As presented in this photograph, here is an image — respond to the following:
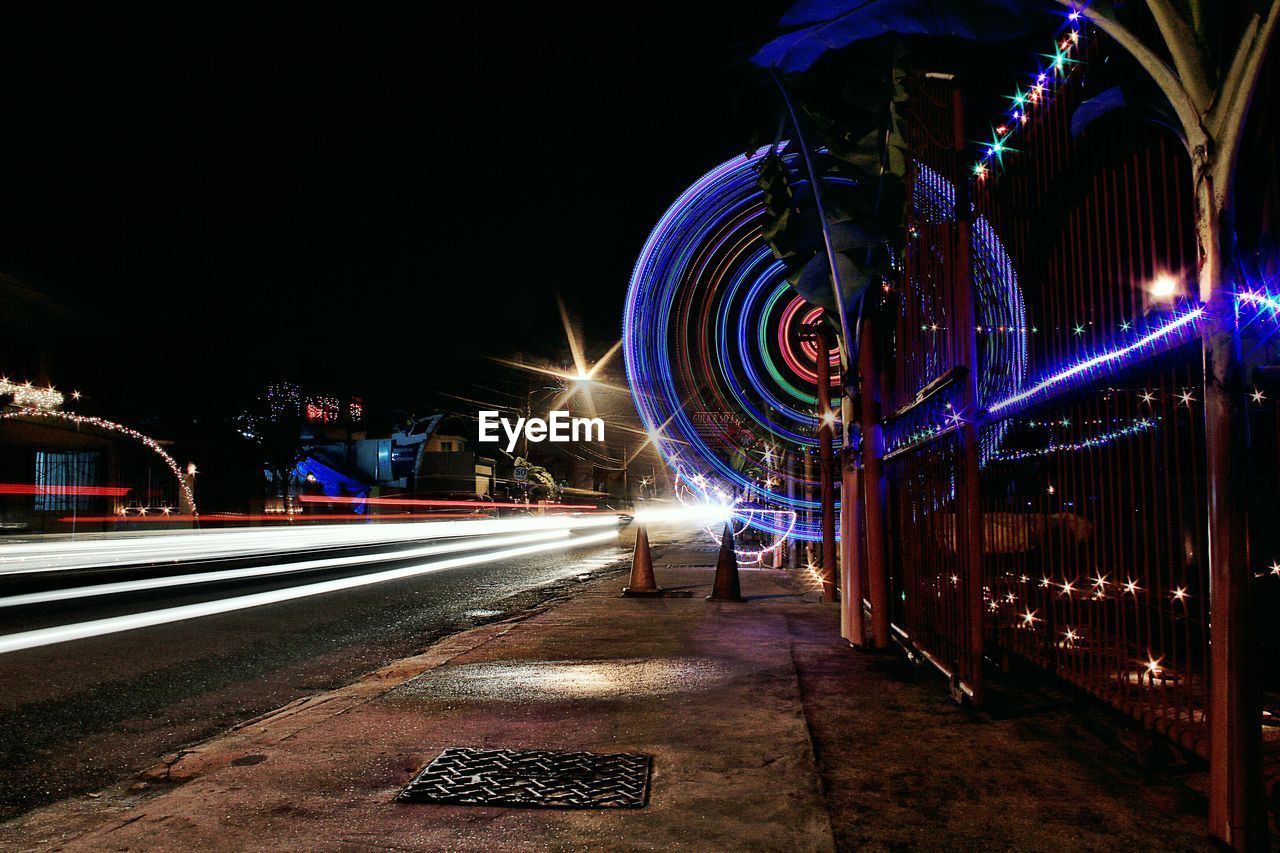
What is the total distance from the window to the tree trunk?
32.8 m

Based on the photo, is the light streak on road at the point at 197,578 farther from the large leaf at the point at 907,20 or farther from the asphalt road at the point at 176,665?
the large leaf at the point at 907,20

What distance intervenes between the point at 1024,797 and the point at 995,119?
135 inches

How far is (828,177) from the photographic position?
6738 mm

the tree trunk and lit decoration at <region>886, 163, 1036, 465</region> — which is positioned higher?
lit decoration at <region>886, 163, 1036, 465</region>

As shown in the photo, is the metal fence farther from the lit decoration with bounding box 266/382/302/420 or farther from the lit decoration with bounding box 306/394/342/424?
the lit decoration with bounding box 306/394/342/424

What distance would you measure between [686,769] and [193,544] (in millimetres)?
17751

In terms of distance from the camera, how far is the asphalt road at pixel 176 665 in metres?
4.55

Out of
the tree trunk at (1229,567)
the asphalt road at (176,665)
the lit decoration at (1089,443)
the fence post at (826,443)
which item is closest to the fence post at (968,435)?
the lit decoration at (1089,443)

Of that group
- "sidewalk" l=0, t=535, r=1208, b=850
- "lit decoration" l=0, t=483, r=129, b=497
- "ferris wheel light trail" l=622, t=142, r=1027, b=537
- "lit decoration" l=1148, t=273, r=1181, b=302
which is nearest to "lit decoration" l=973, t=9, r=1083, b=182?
"lit decoration" l=1148, t=273, r=1181, b=302

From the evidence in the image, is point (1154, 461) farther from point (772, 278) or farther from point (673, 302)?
point (673, 302)

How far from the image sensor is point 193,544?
18594 mm

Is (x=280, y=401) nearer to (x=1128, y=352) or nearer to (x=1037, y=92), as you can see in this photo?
(x=1037, y=92)

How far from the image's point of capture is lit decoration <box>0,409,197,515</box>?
2520cm

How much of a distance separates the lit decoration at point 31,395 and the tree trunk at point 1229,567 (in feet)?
97.3
